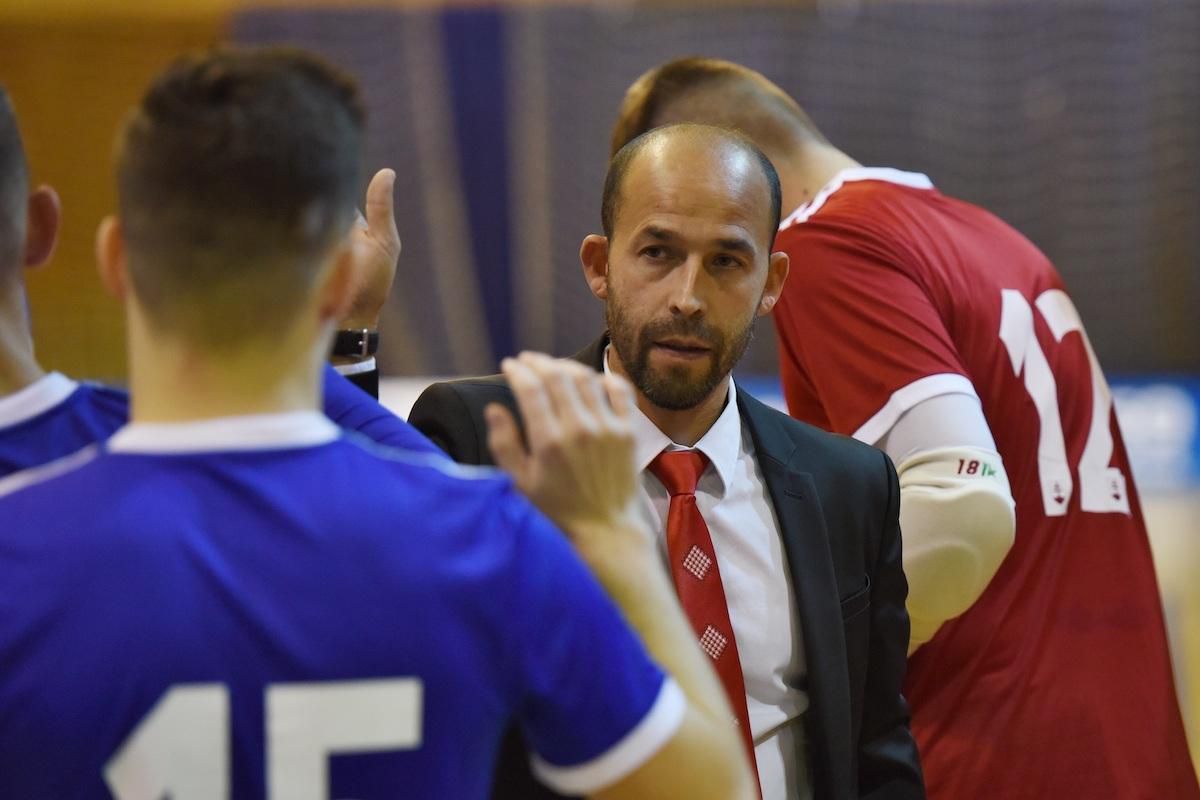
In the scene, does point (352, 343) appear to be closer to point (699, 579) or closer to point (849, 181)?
point (699, 579)

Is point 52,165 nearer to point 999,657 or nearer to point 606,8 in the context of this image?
point 606,8

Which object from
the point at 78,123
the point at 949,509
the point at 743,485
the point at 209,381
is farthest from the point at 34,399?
the point at 78,123

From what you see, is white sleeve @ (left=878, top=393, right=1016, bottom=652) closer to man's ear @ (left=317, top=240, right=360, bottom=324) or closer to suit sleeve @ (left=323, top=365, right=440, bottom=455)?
suit sleeve @ (left=323, top=365, right=440, bottom=455)

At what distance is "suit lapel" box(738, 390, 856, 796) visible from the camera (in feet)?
6.97

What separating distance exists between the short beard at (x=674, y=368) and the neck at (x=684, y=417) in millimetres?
15

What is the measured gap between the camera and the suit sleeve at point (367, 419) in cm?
171

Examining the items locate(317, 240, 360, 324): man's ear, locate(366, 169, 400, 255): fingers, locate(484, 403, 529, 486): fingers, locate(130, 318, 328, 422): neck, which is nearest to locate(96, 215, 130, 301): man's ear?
locate(130, 318, 328, 422): neck

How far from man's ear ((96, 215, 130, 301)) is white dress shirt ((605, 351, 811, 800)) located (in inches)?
35.6

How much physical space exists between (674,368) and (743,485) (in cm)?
22

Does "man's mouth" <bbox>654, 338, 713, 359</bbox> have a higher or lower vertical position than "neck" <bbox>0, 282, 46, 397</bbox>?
lower

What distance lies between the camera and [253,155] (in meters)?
1.28

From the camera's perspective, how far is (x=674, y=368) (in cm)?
224

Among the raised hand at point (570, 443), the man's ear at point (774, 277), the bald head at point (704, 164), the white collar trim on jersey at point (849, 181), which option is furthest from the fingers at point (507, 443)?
the white collar trim on jersey at point (849, 181)

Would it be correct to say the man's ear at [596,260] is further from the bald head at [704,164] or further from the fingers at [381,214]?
the fingers at [381,214]
